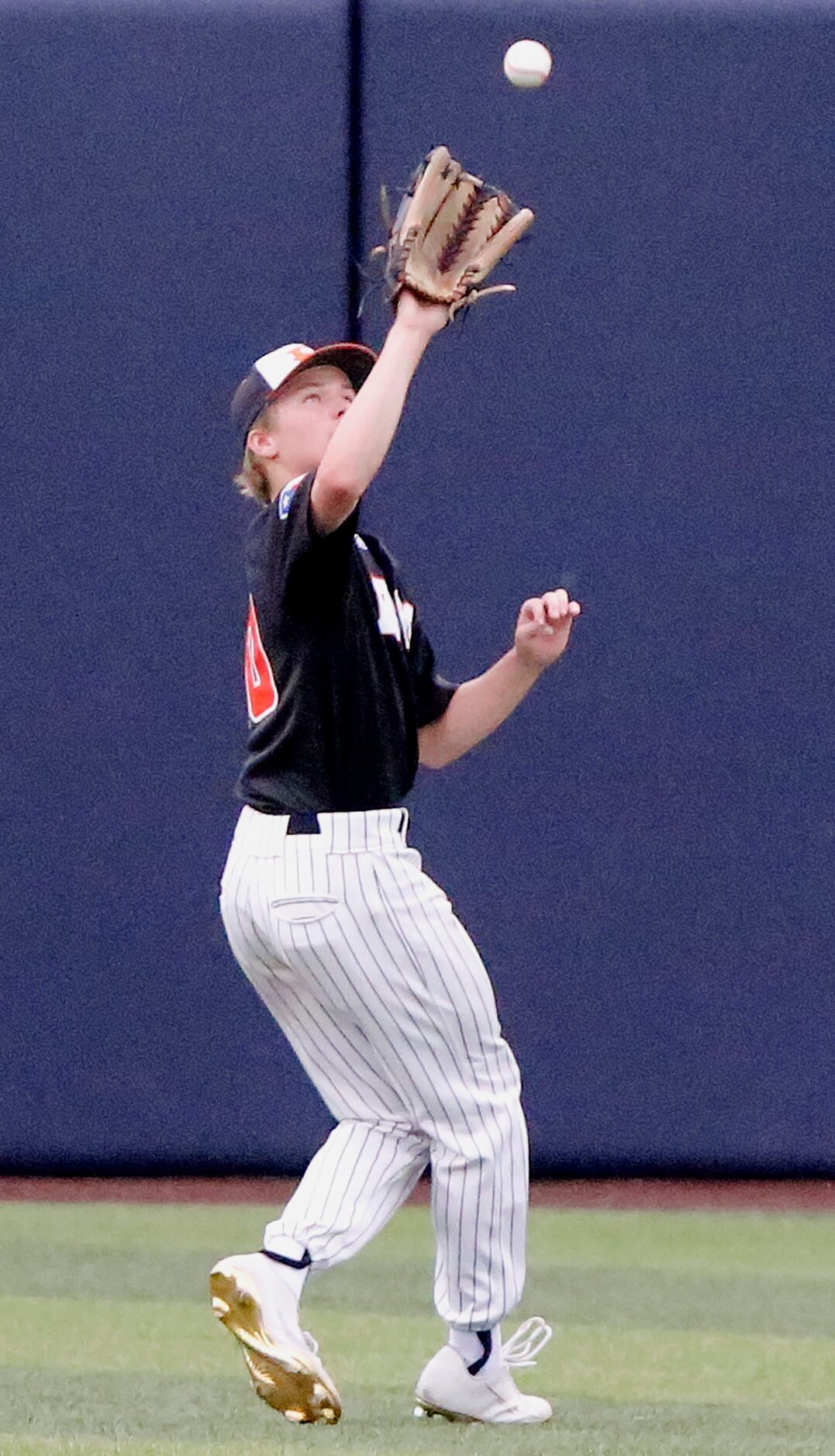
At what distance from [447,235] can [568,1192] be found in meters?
3.30

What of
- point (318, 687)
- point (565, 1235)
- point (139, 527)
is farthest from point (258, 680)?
point (139, 527)

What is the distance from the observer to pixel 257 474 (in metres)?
3.51

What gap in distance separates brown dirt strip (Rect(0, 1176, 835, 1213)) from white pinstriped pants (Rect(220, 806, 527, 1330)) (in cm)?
259

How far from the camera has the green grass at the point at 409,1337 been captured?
3.09m

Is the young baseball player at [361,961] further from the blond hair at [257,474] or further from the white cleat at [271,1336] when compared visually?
the blond hair at [257,474]

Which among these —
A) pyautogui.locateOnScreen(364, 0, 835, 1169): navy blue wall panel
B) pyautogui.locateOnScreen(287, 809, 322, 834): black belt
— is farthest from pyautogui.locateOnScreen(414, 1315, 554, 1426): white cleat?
pyautogui.locateOnScreen(364, 0, 835, 1169): navy blue wall panel

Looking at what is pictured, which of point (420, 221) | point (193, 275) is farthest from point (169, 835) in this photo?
point (420, 221)

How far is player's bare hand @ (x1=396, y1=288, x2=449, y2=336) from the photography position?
309 cm

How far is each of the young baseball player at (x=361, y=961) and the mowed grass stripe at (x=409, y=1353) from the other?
0.44 m

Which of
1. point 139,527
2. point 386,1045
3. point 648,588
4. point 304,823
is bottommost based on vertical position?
point 386,1045

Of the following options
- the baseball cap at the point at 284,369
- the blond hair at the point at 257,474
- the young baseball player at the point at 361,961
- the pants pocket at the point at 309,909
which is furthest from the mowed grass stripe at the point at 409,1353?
the baseball cap at the point at 284,369

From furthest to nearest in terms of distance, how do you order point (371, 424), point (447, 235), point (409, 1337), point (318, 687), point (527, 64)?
point (409, 1337) < point (527, 64) < point (318, 687) < point (447, 235) < point (371, 424)

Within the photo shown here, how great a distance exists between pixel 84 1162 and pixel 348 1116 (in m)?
2.85

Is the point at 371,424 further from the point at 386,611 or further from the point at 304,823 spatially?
the point at 304,823
